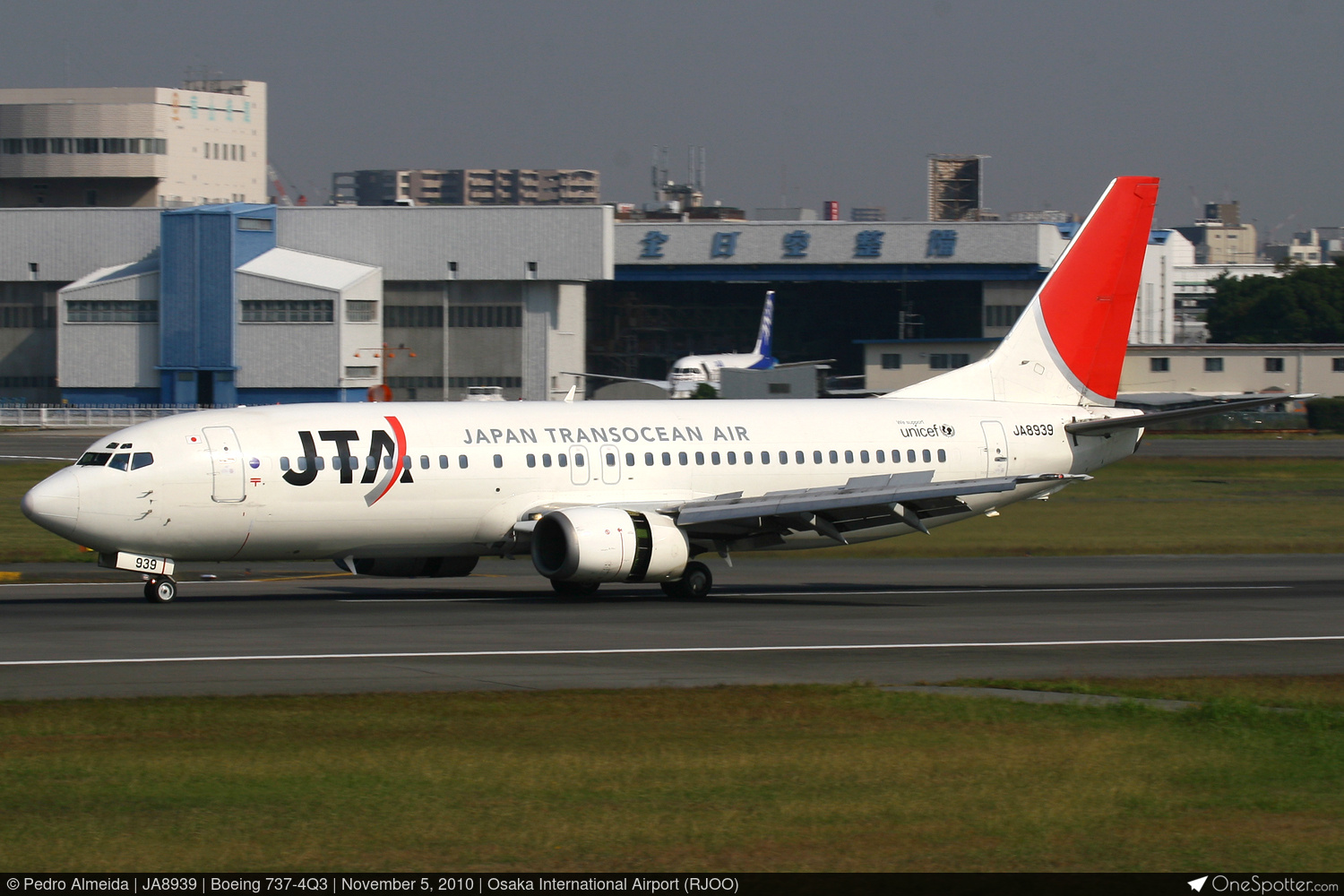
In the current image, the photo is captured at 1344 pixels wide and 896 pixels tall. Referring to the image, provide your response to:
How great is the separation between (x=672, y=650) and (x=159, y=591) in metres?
11.8

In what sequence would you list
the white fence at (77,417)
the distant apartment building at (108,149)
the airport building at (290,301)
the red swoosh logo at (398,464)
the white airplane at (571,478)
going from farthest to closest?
the distant apartment building at (108,149), the airport building at (290,301), the white fence at (77,417), the red swoosh logo at (398,464), the white airplane at (571,478)

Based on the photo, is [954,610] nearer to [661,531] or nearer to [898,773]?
[661,531]

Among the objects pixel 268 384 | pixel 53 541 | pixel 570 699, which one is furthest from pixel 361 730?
pixel 268 384

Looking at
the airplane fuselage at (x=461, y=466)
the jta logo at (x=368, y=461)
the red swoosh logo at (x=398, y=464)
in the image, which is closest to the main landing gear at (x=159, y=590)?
the airplane fuselage at (x=461, y=466)

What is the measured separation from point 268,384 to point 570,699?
97.0m

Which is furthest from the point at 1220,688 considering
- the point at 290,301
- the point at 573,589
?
the point at 290,301

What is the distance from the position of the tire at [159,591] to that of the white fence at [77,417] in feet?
248

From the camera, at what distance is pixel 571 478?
3247 centimetres

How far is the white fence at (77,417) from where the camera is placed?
338ft

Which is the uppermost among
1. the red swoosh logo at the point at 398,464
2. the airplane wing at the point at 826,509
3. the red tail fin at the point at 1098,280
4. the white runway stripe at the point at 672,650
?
the red tail fin at the point at 1098,280

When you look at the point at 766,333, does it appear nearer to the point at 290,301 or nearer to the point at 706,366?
the point at 706,366

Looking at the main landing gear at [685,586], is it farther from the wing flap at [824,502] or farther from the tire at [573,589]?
the wing flap at [824,502]

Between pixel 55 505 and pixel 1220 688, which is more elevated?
pixel 55 505

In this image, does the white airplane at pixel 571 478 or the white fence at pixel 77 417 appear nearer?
the white airplane at pixel 571 478
